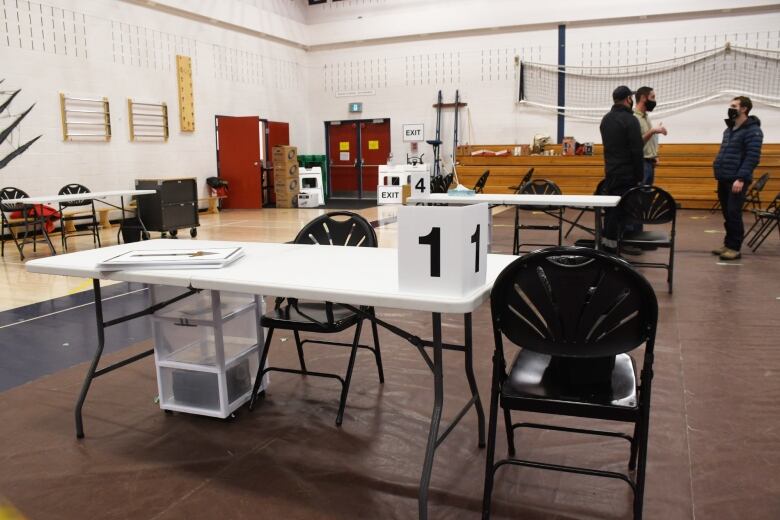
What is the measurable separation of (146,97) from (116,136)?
0.94 meters

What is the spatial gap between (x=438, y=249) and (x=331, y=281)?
0.40 meters

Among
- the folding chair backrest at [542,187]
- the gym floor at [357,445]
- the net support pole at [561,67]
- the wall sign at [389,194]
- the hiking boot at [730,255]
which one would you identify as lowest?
the gym floor at [357,445]

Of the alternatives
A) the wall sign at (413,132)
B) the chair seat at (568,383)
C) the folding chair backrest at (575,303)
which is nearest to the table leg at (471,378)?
the chair seat at (568,383)

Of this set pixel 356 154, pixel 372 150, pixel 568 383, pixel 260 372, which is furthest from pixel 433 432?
pixel 356 154

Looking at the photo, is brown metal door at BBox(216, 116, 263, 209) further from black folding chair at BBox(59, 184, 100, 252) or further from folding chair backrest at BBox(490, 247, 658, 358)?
folding chair backrest at BBox(490, 247, 658, 358)

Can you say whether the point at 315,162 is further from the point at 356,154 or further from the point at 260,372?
the point at 260,372

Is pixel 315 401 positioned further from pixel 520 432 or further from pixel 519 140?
pixel 519 140

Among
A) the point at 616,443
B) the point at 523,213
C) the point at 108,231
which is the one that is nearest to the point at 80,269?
the point at 616,443

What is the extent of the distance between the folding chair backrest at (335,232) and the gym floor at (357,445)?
→ 686 mm

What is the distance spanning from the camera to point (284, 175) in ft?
40.1

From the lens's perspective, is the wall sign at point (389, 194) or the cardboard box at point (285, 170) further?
the cardboard box at point (285, 170)

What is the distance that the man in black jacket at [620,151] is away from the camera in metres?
5.28

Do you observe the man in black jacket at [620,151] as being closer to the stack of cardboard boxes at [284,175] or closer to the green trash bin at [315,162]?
the stack of cardboard boxes at [284,175]

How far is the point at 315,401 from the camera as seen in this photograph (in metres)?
2.81
